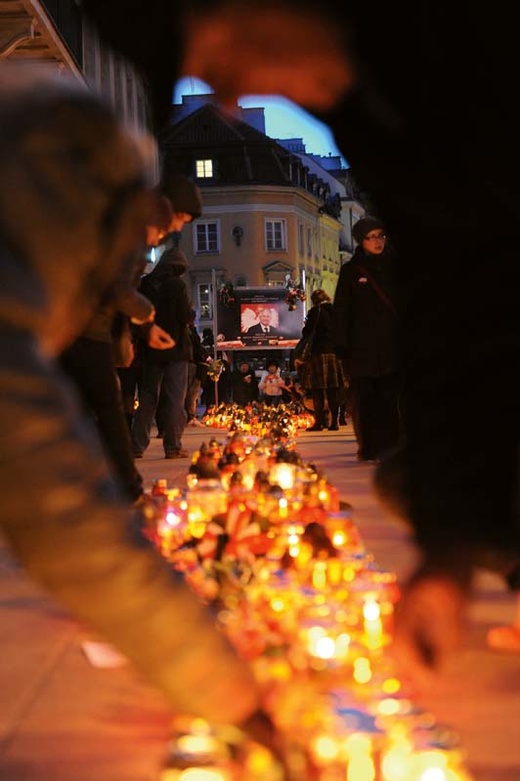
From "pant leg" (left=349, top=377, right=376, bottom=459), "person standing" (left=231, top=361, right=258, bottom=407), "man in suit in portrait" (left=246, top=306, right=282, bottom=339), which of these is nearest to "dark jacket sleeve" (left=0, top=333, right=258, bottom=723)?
"pant leg" (left=349, top=377, right=376, bottom=459)

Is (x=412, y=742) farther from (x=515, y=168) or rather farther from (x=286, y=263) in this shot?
(x=286, y=263)

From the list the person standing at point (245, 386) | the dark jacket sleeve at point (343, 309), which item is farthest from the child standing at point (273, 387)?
the dark jacket sleeve at point (343, 309)

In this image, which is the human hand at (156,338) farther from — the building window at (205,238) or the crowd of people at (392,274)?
the building window at (205,238)

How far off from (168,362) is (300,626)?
29.2ft

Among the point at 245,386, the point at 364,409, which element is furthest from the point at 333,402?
the point at 245,386

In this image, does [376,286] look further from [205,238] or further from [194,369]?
[205,238]

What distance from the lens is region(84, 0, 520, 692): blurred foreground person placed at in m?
2.68

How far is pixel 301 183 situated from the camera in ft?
300

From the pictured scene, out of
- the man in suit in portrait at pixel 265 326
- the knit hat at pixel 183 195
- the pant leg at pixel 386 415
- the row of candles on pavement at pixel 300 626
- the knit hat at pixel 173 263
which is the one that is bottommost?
the row of candles on pavement at pixel 300 626

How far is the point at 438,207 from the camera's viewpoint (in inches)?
123

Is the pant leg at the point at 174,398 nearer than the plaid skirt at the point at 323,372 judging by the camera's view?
Yes

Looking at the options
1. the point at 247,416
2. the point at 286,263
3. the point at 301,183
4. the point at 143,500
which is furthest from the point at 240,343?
the point at 301,183

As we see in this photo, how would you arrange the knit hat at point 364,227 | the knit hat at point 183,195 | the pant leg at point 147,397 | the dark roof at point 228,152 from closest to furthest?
the knit hat at point 183,195 < the knit hat at point 364,227 < the pant leg at point 147,397 < the dark roof at point 228,152

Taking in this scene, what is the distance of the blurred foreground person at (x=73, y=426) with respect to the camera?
1.64 metres
